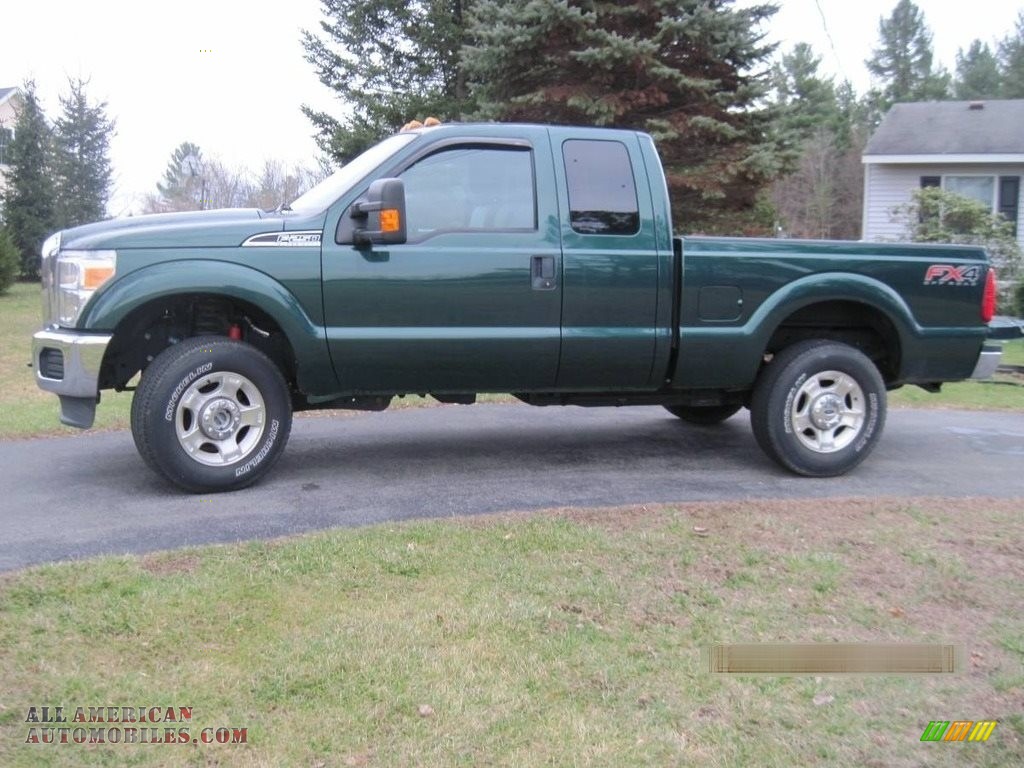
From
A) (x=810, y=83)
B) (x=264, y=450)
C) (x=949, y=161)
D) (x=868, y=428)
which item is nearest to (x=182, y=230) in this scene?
(x=264, y=450)

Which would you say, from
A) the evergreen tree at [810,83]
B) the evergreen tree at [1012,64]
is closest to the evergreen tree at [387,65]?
the evergreen tree at [810,83]

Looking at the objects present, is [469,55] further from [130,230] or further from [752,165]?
[130,230]

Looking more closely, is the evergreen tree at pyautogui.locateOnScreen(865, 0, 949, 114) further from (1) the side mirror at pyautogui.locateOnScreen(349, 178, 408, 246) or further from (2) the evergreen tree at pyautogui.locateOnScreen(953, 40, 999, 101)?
(1) the side mirror at pyautogui.locateOnScreen(349, 178, 408, 246)

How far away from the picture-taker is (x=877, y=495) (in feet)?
18.7

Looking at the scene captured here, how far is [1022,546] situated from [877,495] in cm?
107

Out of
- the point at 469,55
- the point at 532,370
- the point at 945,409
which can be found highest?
the point at 469,55

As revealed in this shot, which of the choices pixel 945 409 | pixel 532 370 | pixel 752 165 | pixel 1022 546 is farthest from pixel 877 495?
pixel 752 165

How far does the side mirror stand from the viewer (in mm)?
5320

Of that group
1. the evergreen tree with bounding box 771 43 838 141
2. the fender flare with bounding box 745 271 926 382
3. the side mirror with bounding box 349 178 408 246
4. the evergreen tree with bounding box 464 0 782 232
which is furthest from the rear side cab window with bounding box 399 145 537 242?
the evergreen tree with bounding box 771 43 838 141

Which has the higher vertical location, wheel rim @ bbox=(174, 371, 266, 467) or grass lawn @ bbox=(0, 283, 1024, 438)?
wheel rim @ bbox=(174, 371, 266, 467)

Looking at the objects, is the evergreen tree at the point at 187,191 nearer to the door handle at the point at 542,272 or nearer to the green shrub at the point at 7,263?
the green shrub at the point at 7,263

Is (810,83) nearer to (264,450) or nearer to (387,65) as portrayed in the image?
(387,65)

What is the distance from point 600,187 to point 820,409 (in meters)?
1.94

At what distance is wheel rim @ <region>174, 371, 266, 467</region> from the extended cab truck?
11 millimetres
